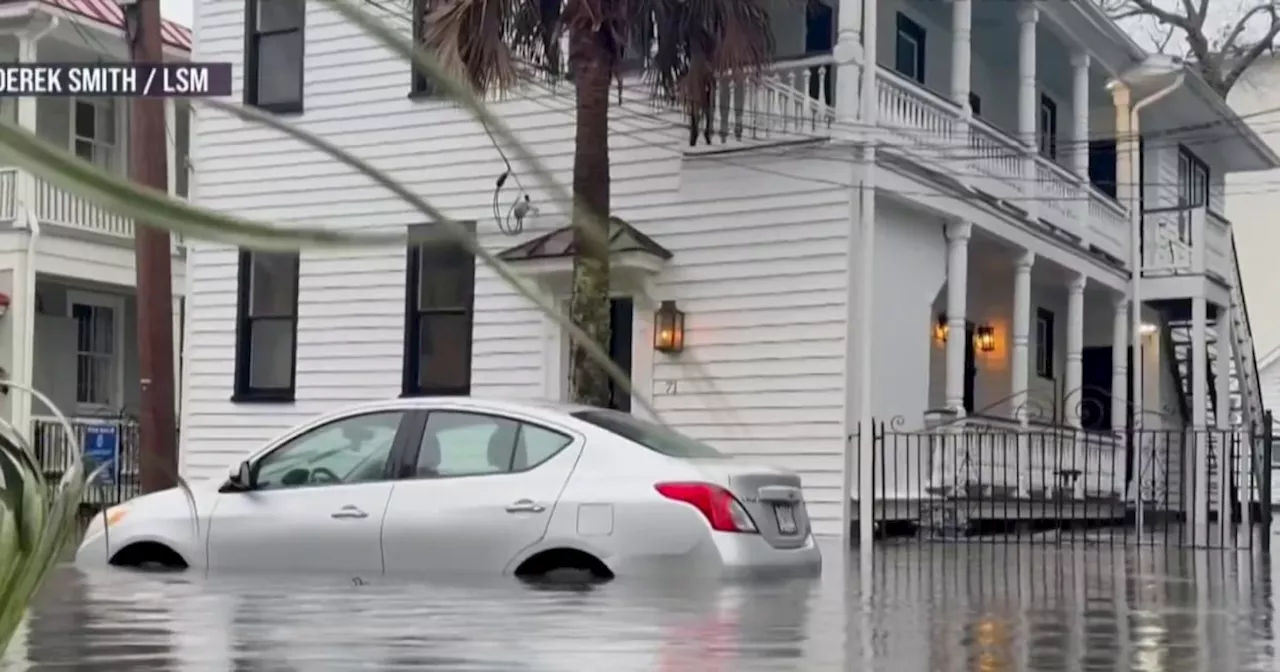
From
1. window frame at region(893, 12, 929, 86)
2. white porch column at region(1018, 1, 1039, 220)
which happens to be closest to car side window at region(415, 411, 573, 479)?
window frame at region(893, 12, 929, 86)

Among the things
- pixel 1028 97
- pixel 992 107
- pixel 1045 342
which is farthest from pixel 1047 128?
pixel 1028 97

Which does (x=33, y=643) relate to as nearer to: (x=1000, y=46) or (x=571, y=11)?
(x=571, y=11)

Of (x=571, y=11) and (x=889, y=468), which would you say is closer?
(x=571, y=11)

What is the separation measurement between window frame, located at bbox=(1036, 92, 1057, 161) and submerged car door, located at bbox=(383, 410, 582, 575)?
14.4 m

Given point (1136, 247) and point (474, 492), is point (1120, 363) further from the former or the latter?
point (474, 492)

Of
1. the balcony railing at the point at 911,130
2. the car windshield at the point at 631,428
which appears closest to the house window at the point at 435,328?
the balcony railing at the point at 911,130

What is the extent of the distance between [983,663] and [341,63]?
14.2m

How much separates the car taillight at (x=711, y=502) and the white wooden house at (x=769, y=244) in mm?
5778

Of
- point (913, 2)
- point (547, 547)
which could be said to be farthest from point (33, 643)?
point (913, 2)

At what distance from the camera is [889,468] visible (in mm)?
17141

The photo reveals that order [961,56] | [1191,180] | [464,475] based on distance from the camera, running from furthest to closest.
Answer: [1191,180], [961,56], [464,475]

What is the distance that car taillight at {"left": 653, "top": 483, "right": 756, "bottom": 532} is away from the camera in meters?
9.45

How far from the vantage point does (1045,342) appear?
2492cm

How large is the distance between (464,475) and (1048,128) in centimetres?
1646
